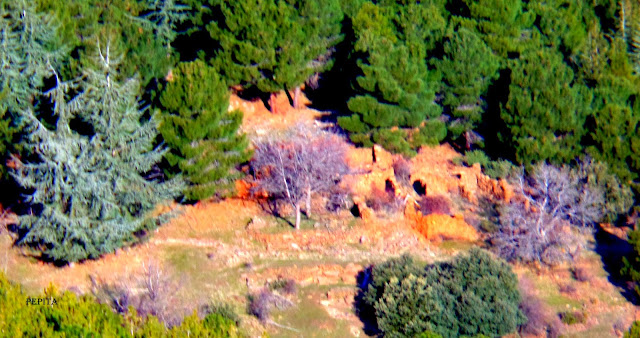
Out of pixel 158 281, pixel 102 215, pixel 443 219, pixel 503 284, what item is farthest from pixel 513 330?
pixel 102 215

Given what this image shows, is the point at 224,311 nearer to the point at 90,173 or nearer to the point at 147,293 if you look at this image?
the point at 147,293

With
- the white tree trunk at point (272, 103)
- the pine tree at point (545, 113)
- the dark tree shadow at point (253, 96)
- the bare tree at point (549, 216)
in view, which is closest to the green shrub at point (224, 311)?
the bare tree at point (549, 216)

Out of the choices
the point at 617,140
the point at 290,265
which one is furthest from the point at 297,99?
the point at 617,140

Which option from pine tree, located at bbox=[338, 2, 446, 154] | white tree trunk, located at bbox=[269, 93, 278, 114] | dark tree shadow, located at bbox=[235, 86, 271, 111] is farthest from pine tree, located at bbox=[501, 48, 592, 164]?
dark tree shadow, located at bbox=[235, 86, 271, 111]

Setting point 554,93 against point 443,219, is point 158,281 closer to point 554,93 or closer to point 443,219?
point 443,219

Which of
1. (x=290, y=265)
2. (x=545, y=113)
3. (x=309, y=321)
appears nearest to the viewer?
(x=309, y=321)

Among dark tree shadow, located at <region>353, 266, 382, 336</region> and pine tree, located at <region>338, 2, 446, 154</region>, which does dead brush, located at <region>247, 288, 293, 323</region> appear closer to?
dark tree shadow, located at <region>353, 266, 382, 336</region>

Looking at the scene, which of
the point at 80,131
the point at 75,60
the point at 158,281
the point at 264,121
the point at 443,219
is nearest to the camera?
the point at 158,281
